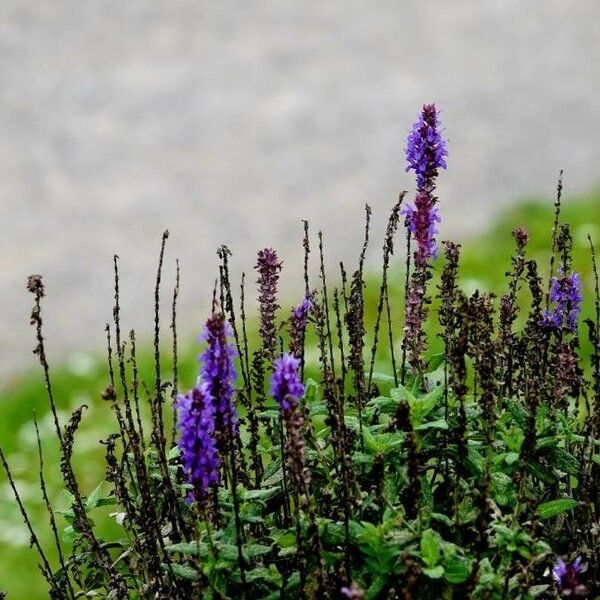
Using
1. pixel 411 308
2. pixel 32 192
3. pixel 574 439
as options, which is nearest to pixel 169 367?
pixel 32 192

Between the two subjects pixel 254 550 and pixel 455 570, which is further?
pixel 254 550

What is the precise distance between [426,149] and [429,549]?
1052 mm

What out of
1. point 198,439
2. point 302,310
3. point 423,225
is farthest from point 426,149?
point 198,439

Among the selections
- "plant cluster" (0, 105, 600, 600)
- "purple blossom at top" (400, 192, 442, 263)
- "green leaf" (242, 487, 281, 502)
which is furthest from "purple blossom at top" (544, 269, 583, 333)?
"green leaf" (242, 487, 281, 502)

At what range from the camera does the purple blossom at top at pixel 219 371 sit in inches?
83.8

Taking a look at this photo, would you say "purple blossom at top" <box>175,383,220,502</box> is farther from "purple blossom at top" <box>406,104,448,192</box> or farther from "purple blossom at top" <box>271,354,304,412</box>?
"purple blossom at top" <box>406,104,448,192</box>

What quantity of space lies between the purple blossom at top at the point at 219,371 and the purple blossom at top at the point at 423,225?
0.69 meters

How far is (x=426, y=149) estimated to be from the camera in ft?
9.25

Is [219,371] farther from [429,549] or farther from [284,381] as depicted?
[429,549]

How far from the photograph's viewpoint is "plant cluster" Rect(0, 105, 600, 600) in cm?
216

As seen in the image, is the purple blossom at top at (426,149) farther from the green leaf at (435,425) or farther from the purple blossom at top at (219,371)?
the purple blossom at top at (219,371)

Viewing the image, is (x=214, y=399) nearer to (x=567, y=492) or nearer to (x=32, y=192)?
(x=567, y=492)

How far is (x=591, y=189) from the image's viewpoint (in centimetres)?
793

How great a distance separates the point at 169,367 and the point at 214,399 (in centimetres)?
422
